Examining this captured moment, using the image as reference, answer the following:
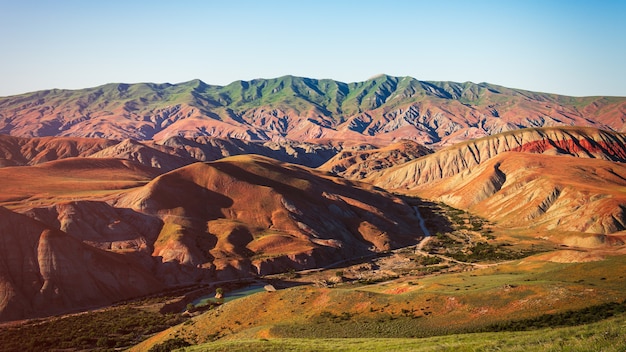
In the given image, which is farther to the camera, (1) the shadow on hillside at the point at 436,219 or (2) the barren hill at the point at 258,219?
(1) the shadow on hillside at the point at 436,219

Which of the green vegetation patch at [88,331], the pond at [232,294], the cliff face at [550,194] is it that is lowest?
the pond at [232,294]

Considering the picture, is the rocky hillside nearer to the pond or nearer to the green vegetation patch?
the green vegetation patch

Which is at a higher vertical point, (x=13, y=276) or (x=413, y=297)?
(x=413, y=297)

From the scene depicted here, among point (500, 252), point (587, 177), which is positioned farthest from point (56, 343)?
point (587, 177)

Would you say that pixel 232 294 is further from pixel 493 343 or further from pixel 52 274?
pixel 493 343

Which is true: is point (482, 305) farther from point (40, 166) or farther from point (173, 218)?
point (40, 166)

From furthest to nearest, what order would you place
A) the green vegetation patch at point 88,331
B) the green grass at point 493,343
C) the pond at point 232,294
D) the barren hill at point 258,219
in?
the barren hill at point 258,219
the pond at point 232,294
the green vegetation patch at point 88,331
the green grass at point 493,343

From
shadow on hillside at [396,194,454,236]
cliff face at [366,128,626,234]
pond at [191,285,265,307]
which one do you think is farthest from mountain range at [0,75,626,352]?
pond at [191,285,265,307]

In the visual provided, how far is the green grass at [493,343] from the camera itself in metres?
25.9

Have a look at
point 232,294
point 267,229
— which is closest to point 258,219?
point 267,229

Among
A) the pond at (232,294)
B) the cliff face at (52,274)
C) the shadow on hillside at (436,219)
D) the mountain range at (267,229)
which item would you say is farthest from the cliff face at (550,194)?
the cliff face at (52,274)

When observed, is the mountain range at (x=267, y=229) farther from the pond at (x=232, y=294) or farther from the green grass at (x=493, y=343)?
the green grass at (x=493, y=343)

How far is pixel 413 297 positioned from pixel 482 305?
8208 millimetres

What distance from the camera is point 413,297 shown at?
184 feet
